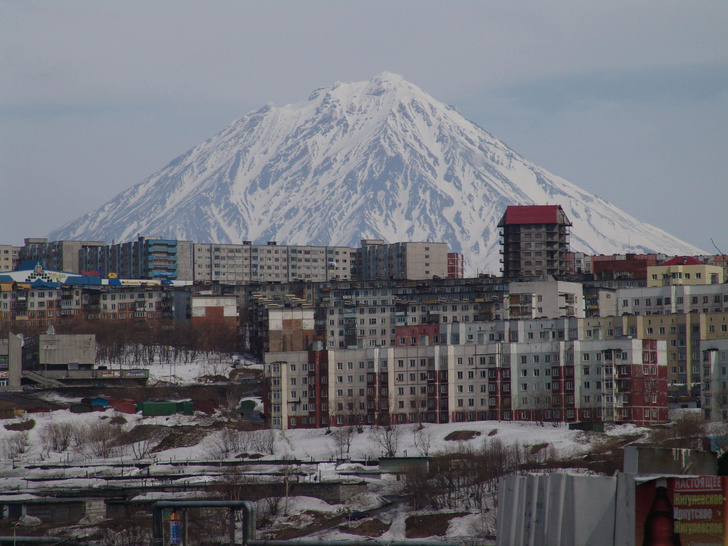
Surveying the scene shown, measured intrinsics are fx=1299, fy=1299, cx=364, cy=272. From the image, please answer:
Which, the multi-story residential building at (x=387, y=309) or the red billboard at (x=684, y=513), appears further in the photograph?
the multi-story residential building at (x=387, y=309)

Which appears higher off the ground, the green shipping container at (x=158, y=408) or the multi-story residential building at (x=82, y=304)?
the multi-story residential building at (x=82, y=304)

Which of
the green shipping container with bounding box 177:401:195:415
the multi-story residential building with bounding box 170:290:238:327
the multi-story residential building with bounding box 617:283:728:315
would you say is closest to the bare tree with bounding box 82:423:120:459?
the green shipping container with bounding box 177:401:195:415

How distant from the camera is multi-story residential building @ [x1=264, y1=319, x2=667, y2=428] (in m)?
109

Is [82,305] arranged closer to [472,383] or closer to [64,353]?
[64,353]

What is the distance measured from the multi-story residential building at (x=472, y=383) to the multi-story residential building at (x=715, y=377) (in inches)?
132

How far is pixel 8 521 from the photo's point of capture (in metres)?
78.2

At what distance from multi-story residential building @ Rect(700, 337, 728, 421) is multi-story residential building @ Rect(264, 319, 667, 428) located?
3.36 meters

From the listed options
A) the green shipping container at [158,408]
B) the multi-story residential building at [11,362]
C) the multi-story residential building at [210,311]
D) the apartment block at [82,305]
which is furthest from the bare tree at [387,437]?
the apartment block at [82,305]

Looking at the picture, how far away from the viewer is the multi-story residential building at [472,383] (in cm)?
10944

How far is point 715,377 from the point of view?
358 ft

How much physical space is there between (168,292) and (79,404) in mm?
66458

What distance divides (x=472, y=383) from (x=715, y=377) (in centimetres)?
2144

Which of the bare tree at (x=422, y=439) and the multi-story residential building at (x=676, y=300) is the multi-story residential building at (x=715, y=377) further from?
the multi-story residential building at (x=676, y=300)

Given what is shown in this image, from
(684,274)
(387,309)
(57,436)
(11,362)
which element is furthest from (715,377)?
→ (11,362)
